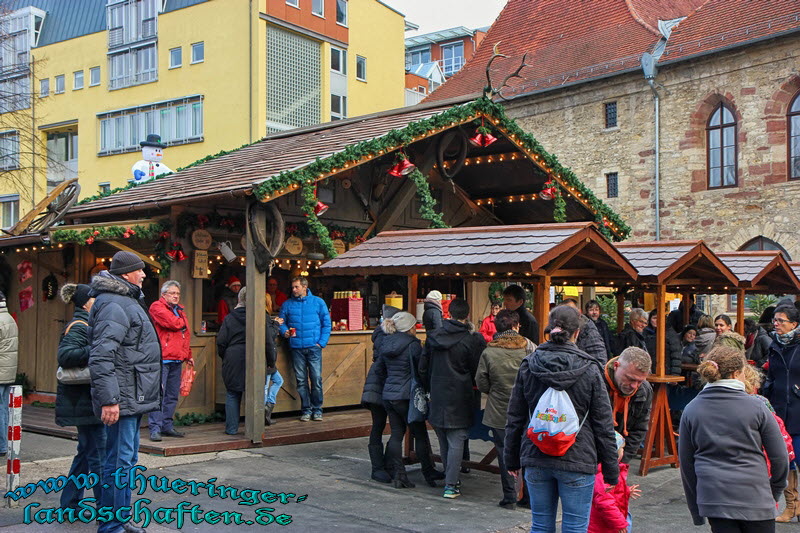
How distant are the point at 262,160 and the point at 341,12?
2806 cm

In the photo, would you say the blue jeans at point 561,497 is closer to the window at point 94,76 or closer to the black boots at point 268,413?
the black boots at point 268,413

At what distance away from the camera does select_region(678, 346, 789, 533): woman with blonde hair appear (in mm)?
4645

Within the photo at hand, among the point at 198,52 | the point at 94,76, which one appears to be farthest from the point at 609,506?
the point at 94,76

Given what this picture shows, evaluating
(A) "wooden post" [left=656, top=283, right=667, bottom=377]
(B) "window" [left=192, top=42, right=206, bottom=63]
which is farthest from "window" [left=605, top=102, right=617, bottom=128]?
(A) "wooden post" [left=656, top=283, right=667, bottom=377]

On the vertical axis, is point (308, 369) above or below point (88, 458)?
above

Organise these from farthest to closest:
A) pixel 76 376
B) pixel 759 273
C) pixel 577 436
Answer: pixel 759 273, pixel 76 376, pixel 577 436

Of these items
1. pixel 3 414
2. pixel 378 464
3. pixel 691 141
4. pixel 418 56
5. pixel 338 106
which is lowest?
pixel 378 464

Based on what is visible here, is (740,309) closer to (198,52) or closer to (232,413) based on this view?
(232,413)

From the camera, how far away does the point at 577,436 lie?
495cm

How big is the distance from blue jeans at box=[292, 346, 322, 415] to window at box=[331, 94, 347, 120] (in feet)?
90.7

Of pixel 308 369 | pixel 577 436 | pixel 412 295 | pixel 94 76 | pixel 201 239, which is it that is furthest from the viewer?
pixel 94 76

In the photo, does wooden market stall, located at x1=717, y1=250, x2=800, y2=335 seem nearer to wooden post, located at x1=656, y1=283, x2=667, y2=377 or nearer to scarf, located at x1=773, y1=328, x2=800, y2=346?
wooden post, located at x1=656, y1=283, x2=667, y2=377

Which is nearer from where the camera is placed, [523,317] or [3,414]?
[523,317]

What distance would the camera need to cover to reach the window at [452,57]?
6041 centimetres
